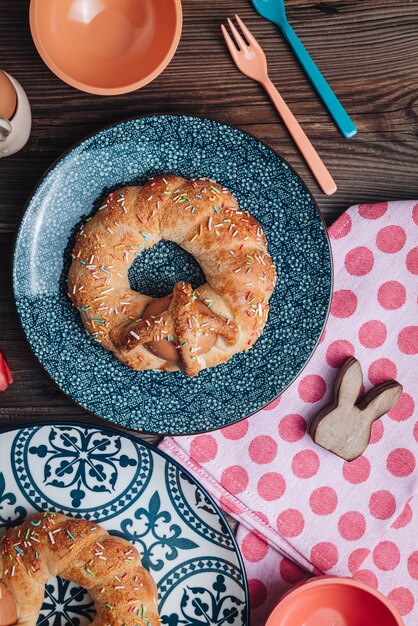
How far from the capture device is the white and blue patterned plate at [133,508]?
4.85 feet

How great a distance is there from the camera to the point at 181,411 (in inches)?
57.9

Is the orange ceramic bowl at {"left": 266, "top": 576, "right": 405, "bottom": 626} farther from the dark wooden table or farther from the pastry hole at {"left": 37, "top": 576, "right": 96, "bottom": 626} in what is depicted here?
the dark wooden table

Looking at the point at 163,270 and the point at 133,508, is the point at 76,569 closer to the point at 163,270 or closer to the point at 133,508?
the point at 133,508

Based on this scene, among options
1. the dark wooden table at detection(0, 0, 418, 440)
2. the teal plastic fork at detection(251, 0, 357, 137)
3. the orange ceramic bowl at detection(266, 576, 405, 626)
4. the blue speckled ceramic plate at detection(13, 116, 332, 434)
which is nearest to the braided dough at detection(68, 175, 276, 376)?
the blue speckled ceramic plate at detection(13, 116, 332, 434)

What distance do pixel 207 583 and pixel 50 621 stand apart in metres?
0.36

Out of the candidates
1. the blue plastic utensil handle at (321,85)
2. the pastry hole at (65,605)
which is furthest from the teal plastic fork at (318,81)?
the pastry hole at (65,605)

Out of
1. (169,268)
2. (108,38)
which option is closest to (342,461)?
(169,268)

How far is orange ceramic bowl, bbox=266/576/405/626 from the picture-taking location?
1413 mm

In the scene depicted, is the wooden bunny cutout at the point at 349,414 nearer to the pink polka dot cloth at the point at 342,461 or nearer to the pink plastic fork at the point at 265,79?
the pink polka dot cloth at the point at 342,461

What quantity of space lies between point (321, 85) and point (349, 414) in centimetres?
73

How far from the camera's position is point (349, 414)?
1467 mm

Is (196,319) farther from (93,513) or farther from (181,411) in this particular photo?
(93,513)

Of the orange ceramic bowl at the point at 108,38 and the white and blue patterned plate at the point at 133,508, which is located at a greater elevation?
the orange ceramic bowl at the point at 108,38

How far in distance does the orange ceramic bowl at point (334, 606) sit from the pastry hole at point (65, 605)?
1.35 ft
